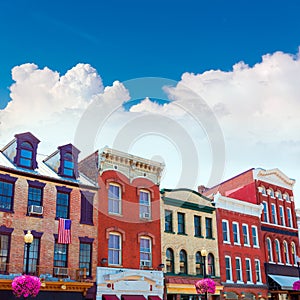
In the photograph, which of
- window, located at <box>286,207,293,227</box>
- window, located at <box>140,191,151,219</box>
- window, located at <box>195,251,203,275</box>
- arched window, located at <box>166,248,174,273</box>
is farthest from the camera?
window, located at <box>286,207,293,227</box>

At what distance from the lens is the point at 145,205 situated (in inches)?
1348

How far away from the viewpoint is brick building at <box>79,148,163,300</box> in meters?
30.2

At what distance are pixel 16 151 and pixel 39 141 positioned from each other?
5.73 ft

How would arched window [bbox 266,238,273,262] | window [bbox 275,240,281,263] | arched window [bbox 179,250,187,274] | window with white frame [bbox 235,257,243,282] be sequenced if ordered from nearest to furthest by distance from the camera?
arched window [bbox 179,250,187,274], window with white frame [bbox 235,257,243,282], arched window [bbox 266,238,273,262], window [bbox 275,240,281,263]

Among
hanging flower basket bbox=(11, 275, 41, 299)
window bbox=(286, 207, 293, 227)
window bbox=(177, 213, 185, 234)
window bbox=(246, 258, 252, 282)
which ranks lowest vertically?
hanging flower basket bbox=(11, 275, 41, 299)

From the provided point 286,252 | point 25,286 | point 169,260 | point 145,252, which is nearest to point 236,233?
point 286,252

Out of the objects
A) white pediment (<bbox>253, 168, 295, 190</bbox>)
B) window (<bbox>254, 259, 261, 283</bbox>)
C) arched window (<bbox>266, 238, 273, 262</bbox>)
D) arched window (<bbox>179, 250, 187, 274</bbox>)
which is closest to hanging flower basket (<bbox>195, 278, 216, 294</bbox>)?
arched window (<bbox>179, 250, 187, 274</bbox>)

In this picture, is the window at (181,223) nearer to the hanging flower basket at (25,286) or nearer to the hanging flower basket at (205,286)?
the hanging flower basket at (205,286)

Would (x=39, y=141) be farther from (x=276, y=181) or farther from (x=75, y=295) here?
(x=276, y=181)

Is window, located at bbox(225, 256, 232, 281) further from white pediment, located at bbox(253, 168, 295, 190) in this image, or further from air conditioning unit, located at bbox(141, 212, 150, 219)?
white pediment, located at bbox(253, 168, 295, 190)

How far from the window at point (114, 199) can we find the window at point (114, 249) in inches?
70.9

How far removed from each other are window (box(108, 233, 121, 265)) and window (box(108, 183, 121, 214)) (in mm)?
1800

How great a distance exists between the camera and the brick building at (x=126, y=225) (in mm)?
30209

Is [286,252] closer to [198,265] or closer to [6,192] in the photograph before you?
[198,265]
